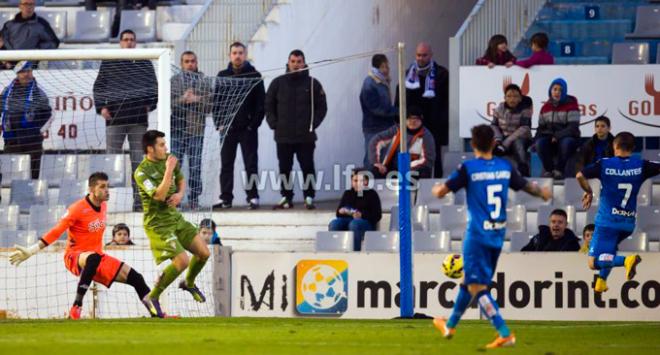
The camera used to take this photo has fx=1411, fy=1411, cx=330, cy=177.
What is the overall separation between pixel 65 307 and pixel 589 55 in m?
8.19

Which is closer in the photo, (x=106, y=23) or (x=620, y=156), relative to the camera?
(x=620, y=156)

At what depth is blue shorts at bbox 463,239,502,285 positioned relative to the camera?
10422 mm

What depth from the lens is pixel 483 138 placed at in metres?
10.5

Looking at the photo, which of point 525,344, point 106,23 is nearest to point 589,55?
point 106,23

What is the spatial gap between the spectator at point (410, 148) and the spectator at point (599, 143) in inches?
81.3

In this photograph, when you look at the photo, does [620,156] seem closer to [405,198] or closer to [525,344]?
[405,198]

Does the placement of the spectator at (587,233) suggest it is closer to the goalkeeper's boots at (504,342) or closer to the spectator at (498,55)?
the spectator at (498,55)

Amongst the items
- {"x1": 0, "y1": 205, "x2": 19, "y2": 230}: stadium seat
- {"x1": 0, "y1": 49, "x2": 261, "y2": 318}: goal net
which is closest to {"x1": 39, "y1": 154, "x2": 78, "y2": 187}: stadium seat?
{"x1": 0, "y1": 49, "x2": 261, "y2": 318}: goal net

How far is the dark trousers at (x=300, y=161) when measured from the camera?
749 inches

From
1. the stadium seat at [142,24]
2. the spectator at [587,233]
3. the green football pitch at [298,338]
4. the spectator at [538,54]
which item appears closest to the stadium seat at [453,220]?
the spectator at [587,233]

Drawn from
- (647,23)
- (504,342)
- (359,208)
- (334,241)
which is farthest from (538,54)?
(504,342)

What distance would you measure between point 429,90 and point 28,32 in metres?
5.85

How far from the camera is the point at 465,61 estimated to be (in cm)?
1919

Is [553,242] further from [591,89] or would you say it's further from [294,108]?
[294,108]
